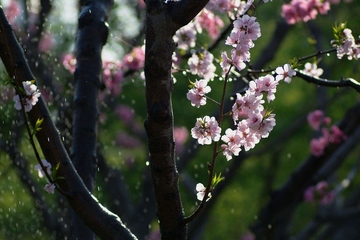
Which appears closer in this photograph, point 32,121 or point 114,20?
point 32,121

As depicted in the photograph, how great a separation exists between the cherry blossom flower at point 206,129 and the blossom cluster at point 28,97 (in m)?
0.64

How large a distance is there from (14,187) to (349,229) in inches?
230

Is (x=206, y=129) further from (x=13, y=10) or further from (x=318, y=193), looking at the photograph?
(x=13, y=10)

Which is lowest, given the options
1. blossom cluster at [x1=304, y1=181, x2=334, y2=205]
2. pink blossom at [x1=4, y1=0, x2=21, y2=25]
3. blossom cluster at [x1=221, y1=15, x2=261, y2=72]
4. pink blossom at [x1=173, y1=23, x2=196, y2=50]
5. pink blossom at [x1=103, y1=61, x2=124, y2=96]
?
blossom cluster at [x1=221, y1=15, x2=261, y2=72]

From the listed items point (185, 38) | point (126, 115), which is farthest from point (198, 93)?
point (126, 115)

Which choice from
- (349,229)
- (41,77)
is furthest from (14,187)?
(349,229)

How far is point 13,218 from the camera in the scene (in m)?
12.2

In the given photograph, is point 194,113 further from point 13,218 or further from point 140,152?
point 13,218

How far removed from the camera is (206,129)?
9.00 ft

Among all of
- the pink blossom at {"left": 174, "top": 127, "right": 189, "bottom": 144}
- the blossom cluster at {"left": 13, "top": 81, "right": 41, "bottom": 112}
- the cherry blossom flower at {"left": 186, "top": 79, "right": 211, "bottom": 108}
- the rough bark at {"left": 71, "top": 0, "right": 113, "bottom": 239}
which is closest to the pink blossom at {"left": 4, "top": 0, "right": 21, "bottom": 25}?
the rough bark at {"left": 71, "top": 0, "right": 113, "bottom": 239}

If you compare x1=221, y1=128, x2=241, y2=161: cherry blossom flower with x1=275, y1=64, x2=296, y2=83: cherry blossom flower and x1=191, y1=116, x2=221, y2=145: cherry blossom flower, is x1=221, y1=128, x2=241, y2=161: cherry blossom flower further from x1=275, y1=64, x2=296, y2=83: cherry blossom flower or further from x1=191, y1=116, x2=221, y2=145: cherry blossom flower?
x1=275, y1=64, x2=296, y2=83: cherry blossom flower

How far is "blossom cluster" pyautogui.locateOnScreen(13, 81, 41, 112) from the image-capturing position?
2.67 m

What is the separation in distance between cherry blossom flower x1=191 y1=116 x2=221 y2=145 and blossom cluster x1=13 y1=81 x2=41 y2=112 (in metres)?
0.64

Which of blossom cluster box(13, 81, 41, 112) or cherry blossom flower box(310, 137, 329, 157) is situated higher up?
cherry blossom flower box(310, 137, 329, 157)
